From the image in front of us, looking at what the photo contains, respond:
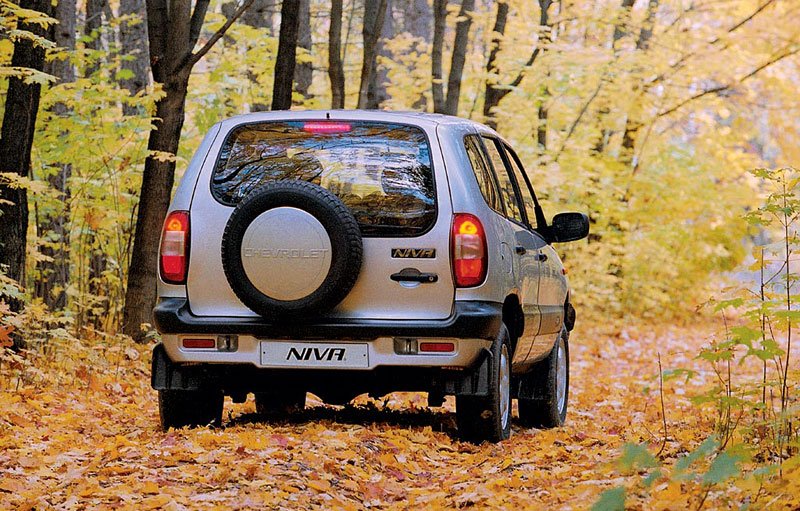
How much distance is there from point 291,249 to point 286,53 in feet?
23.0

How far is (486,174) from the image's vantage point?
760 centimetres

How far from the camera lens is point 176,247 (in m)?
7.02

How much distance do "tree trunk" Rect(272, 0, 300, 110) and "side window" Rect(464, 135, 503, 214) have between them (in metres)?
5.74

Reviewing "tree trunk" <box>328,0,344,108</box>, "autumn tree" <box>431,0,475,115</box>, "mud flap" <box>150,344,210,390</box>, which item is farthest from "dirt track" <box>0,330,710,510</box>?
"autumn tree" <box>431,0,475,115</box>

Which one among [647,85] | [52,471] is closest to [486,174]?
[52,471]

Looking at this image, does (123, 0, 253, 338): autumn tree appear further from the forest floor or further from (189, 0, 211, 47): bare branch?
the forest floor

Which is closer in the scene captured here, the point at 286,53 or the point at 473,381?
the point at 473,381

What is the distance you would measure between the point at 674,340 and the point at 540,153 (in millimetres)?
4203

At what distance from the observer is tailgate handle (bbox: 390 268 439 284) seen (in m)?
6.82

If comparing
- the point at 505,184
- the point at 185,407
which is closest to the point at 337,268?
the point at 185,407

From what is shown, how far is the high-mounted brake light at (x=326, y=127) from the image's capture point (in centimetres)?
723

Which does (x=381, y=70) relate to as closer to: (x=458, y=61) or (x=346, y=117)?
(x=458, y=61)

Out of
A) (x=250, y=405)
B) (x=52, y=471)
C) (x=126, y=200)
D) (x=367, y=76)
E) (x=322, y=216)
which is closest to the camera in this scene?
(x=52, y=471)

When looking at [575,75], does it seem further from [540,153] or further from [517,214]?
[517,214]
